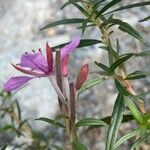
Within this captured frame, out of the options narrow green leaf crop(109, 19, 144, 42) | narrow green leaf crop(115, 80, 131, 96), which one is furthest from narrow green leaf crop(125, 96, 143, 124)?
narrow green leaf crop(109, 19, 144, 42)

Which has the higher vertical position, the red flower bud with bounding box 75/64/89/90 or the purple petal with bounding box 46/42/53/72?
the purple petal with bounding box 46/42/53/72

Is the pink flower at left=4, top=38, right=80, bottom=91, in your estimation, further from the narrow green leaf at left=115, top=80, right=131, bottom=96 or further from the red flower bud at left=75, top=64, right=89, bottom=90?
the narrow green leaf at left=115, top=80, right=131, bottom=96

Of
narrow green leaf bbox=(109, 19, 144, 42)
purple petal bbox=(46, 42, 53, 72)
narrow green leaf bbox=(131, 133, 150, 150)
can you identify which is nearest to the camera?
purple petal bbox=(46, 42, 53, 72)

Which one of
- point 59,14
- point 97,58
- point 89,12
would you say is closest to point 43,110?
point 97,58

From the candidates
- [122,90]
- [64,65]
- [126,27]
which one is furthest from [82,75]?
[126,27]

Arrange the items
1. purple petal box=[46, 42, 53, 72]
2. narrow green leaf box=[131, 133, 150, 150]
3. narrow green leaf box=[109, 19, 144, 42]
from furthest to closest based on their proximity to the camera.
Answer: narrow green leaf box=[109, 19, 144, 42] → narrow green leaf box=[131, 133, 150, 150] → purple petal box=[46, 42, 53, 72]

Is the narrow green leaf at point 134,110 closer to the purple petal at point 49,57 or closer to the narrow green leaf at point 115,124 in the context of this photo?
the narrow green leaf at point 115,124

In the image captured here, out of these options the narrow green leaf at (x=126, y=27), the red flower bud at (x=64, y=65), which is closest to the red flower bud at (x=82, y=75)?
the red flower bud at (x=64, y=65)
